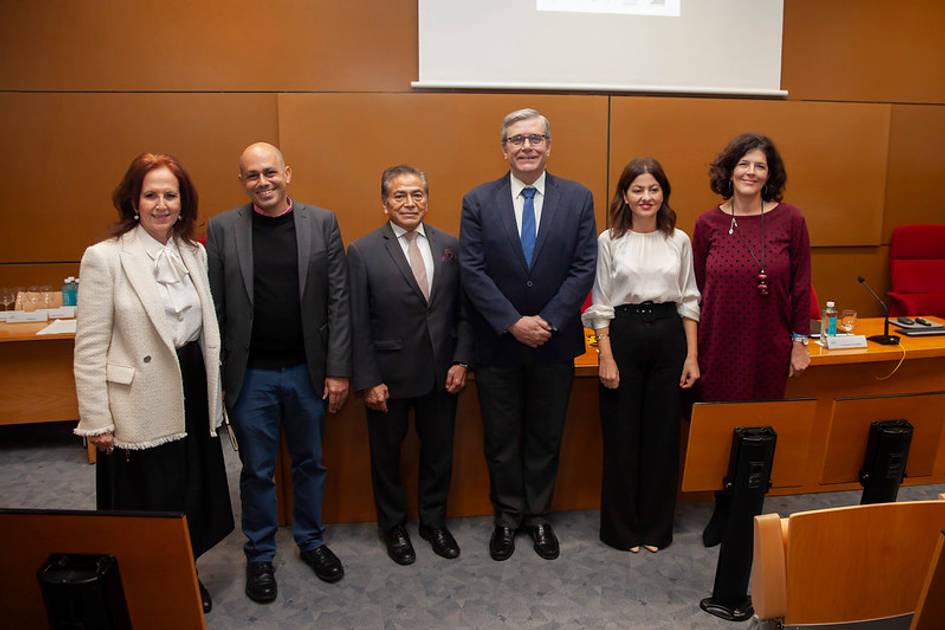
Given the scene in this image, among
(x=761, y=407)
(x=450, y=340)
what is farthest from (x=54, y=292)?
(x=761, y=407)

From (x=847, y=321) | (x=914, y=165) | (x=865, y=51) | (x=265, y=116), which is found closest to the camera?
(x=847, y=321)

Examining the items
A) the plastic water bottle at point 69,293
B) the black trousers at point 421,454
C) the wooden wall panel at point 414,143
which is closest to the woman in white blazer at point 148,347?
the black trousers at point 421,454

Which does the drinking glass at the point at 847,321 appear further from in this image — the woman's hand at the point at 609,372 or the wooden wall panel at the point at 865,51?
the wooden wall panel at the point at 865,51

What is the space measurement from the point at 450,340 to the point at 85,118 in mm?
3289

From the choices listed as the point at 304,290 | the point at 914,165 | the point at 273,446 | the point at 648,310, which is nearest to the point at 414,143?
Result: the point at 304,290

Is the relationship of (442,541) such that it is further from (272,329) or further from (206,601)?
(272,329)

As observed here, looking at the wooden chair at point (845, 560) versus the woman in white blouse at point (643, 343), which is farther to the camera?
the woman in white blouse at point (643, 343)

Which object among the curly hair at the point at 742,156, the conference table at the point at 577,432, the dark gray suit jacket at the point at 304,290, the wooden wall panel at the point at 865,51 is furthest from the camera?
the wooden wall panel at the point at 865,51

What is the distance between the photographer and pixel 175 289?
2223mm

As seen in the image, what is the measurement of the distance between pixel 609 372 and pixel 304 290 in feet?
3.94

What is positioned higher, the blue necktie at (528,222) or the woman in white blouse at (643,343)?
Answer: the blue necktie at (528,222)

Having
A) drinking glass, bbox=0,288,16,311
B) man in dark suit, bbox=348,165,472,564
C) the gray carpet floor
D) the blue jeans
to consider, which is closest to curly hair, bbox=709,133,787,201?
man in dark suit, bbox=348,165,472,564

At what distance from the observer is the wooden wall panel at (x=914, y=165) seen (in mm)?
5301

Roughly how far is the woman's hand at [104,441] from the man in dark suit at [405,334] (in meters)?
0.84
